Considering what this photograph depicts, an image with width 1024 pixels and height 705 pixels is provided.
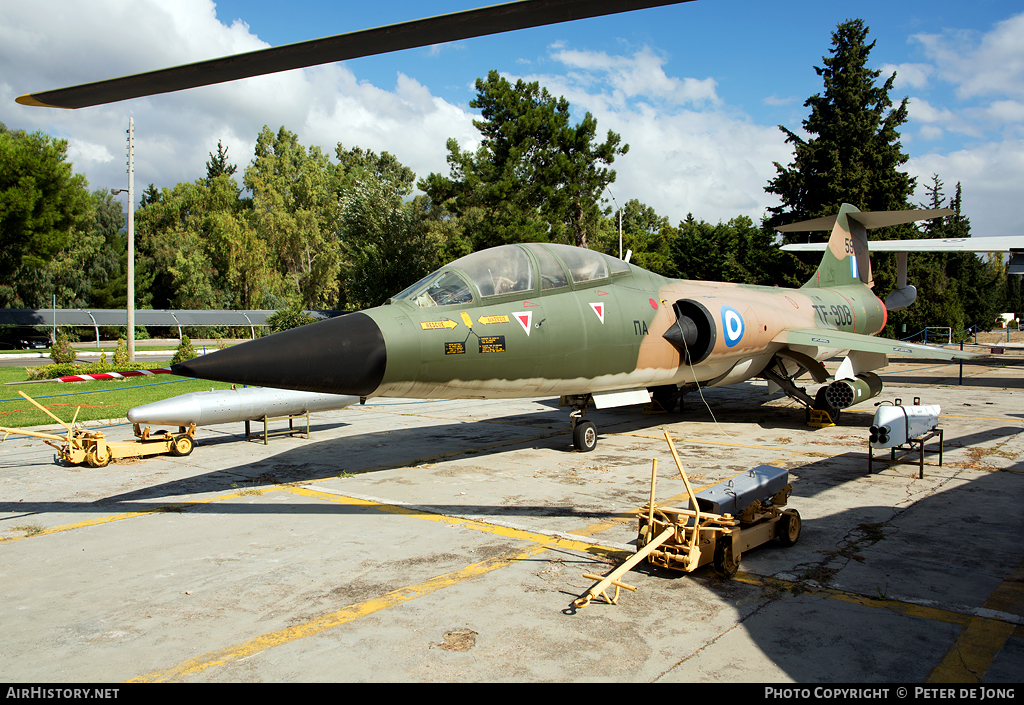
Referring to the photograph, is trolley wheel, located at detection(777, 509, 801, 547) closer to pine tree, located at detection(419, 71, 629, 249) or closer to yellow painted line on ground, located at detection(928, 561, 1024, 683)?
yellow painted line on ground, located at detection(928, 561, 1024, 683)

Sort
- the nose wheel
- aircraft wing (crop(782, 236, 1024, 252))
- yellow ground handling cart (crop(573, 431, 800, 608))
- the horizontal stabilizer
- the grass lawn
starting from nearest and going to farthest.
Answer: yellow ground handling cart (crop(573, 431, 800, 608)) → the nose wheel → the grass lawn → the horizontal stabilizer → aircraft wing (crop(782, 236, 1024, 252))

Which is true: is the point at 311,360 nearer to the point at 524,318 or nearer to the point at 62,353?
the point at 524,318

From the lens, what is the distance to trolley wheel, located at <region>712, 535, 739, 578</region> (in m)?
5.06

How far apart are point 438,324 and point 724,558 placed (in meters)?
3.88

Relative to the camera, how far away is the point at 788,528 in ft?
19.1

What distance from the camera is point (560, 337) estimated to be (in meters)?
8.30

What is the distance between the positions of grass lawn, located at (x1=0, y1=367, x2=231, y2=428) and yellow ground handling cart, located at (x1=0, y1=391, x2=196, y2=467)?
427 cm

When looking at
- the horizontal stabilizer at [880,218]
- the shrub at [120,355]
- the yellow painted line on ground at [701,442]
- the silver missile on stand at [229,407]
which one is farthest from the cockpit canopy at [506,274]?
the shrub at [120,355]

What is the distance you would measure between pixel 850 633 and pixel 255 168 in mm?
74357

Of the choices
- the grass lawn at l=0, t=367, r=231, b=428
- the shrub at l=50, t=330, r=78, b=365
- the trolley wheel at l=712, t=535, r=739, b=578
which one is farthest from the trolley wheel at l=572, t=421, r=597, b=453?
the shrub at l=50, t=330, r=78, b=365

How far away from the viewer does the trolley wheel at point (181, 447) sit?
10.4 metres

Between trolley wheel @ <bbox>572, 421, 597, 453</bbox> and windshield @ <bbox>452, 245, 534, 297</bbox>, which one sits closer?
windshield @ <bbox>452, 245, 534, 297</bbox>

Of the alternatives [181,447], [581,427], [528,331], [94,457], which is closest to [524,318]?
[528,331]

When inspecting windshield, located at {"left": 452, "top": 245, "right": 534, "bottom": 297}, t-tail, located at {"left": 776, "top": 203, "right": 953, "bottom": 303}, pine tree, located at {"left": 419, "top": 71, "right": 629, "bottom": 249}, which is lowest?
windshield, located at {"left": 452, "top": 245, "right": 534, "bottom": 297}
